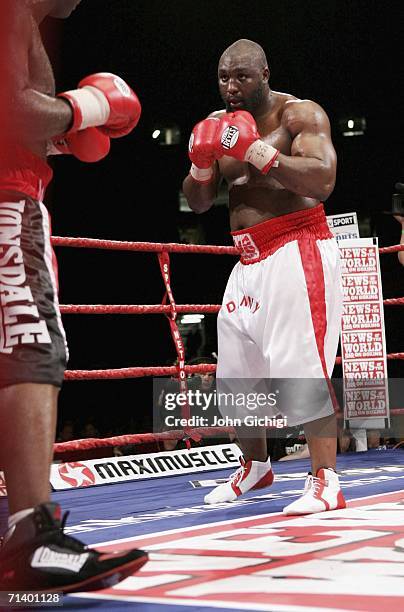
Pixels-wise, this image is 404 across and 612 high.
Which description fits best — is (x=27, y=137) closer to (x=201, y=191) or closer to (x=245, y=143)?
(x=245, y=143)

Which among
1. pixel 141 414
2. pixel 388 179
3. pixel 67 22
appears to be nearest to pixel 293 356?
pixel 67 22

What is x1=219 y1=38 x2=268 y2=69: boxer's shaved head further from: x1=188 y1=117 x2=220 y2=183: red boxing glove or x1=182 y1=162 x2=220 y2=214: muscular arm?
x1=182 y1=162 x2=220 y2=214: muscular arm

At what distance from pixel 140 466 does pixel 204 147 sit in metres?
1.24

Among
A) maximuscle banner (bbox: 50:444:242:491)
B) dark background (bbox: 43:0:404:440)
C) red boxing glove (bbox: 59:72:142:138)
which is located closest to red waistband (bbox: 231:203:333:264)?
red boxing glove (bbox: 59:72:142:138)

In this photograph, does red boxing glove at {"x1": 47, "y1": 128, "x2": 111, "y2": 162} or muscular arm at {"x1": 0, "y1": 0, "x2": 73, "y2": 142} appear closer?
muscular arm at {"x1": 0, "y1": 0, "x2": 73, "y2": 142}

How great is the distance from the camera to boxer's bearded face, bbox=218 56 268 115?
236 centimetres

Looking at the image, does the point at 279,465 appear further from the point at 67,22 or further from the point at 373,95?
the point at 373,95

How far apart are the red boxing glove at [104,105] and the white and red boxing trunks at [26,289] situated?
0.36 ft

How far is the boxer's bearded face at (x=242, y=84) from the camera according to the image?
2.36 m

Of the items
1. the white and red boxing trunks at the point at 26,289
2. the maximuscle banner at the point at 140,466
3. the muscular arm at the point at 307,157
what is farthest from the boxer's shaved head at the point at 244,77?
the maximuscle banner at the point at 140,466

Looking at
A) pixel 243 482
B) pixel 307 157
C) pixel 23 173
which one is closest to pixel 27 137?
pixel 23 173

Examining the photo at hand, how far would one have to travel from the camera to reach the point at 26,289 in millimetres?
1274

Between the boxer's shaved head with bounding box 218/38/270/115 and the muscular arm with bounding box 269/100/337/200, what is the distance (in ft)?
0.34

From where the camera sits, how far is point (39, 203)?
4.40 ft
